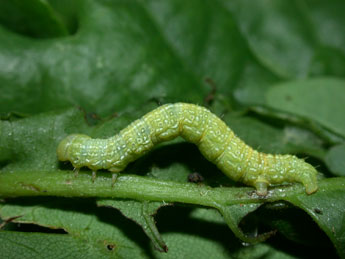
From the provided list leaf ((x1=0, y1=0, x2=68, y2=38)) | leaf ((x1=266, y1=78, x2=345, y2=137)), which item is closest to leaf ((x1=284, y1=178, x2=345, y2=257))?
leaf ((x1=266, y1=78, x2=345, y2=137))

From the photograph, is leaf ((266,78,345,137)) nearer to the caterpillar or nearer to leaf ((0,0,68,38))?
the caterpillar

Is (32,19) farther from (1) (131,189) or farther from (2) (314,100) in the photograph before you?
(2) (314,100)

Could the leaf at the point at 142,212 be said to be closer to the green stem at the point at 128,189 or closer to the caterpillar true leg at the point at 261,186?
the green stem at the point at 128,189

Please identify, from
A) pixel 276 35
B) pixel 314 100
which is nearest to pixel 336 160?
pixel 314 100

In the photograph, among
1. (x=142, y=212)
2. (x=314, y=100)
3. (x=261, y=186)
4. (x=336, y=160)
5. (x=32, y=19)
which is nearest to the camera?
(x=142, y=212)

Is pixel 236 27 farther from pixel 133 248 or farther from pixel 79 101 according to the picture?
pixel 133 248
